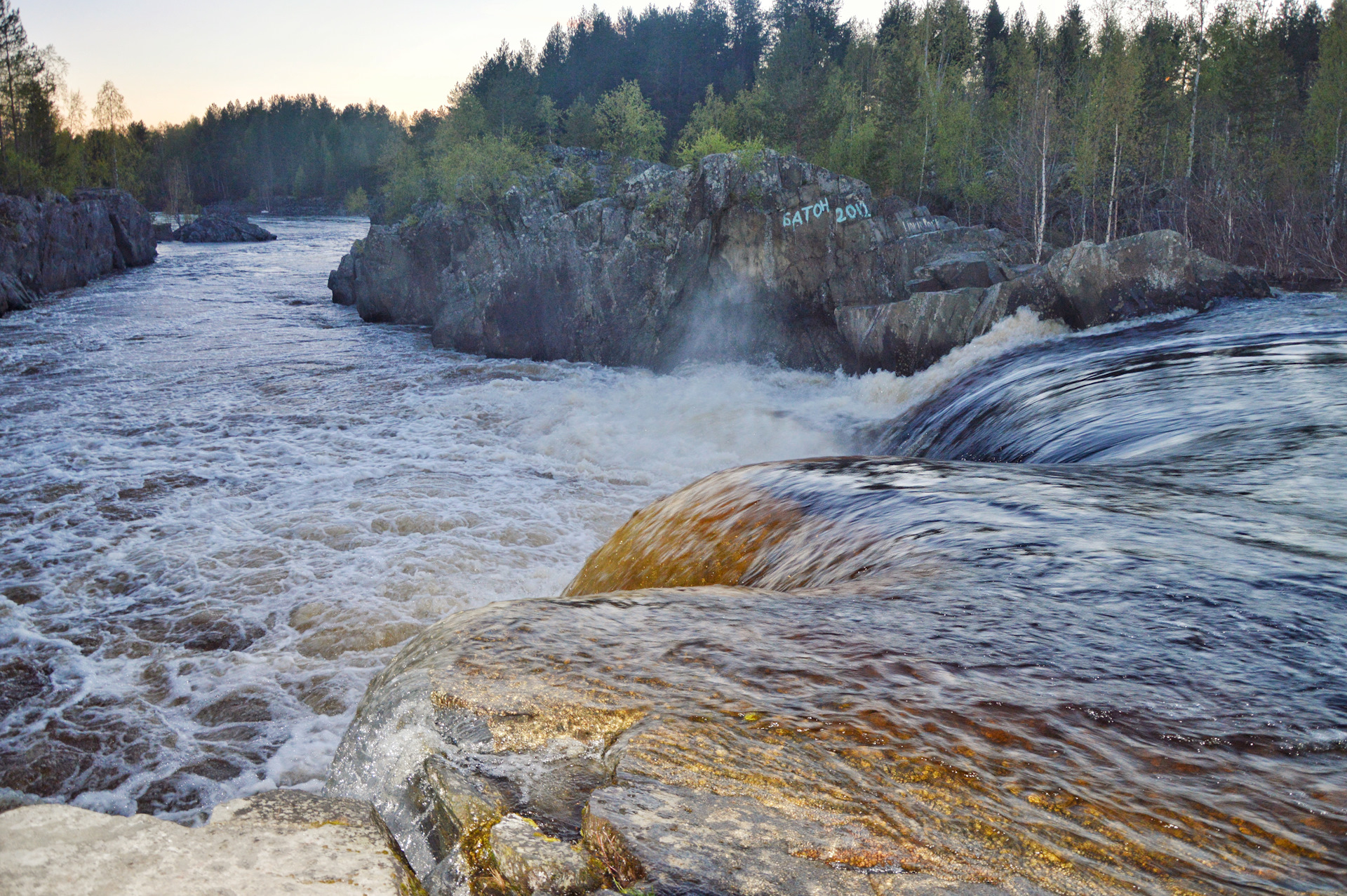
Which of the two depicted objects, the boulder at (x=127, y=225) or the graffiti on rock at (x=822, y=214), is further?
the boulder at (x=127, y=225)

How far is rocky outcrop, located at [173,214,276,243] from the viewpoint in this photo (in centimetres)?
6669

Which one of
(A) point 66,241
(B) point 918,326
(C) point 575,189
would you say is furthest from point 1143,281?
(A) point 66,241

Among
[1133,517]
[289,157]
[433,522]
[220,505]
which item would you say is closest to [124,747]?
[433,522]

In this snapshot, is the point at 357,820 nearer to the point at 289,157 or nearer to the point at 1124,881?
the point at 1124,881

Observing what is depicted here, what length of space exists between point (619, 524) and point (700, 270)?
40.5 ft

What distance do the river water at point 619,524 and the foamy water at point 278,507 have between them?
4 centimetres

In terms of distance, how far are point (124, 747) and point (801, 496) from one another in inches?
181

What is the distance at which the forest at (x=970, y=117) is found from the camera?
1093 inches

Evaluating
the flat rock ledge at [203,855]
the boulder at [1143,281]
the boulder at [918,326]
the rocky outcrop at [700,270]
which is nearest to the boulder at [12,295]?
the rocky outcrop at [700,270]

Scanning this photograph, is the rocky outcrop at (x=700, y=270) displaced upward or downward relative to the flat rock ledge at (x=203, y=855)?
upward

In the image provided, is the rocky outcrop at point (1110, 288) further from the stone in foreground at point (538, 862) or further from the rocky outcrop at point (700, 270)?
the stone in foreground at point (538, 862)

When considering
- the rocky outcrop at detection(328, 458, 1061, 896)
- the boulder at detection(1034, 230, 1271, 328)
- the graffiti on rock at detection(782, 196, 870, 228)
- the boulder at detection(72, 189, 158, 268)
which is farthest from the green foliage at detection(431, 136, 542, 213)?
the boulder at detection(72, 189, 158, 268)

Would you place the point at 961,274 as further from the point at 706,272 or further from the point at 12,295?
the point at 12,295

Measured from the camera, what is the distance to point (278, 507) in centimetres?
943
